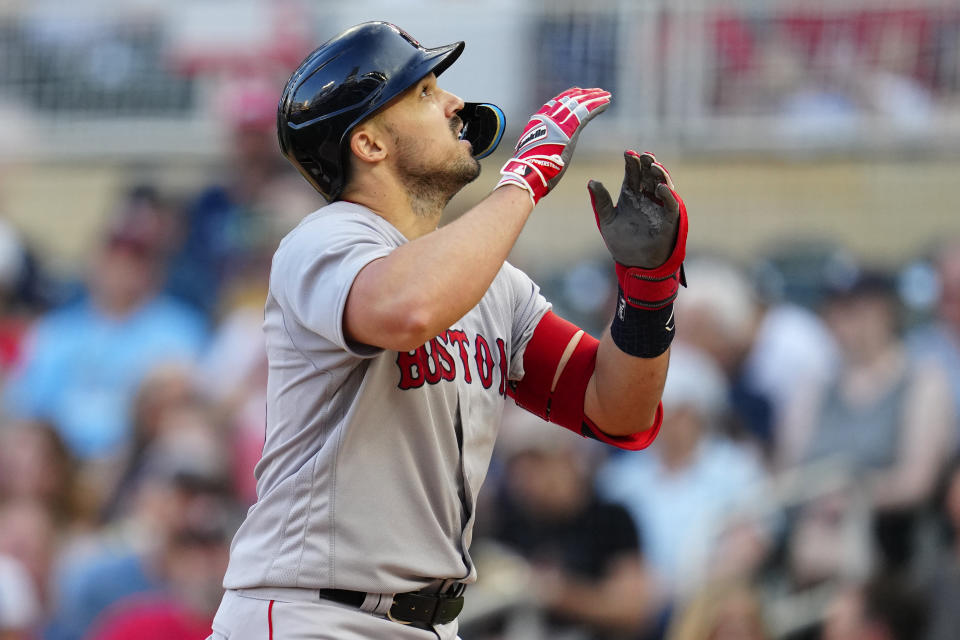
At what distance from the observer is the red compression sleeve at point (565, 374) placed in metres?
3.20

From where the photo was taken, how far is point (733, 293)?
22.5ft

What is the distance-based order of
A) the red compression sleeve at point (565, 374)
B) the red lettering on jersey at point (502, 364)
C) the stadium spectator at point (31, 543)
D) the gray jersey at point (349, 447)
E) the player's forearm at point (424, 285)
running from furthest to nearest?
the stadium spectator at point (31, 543)
the red compression sleeve at point (565, 374)
the red lettering on jersey at point (502, 364)
the gray jersey at point (349, 447)
the player's forearm at point (424, 285)

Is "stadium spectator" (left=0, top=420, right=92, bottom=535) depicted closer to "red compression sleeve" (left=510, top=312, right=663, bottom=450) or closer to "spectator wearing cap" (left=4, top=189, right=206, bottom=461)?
"spectator wearing cap" (left=4, top=189, right=206, bottom=461)

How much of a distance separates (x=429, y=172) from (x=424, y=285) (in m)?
0.49

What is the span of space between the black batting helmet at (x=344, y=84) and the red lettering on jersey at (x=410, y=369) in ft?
1.52

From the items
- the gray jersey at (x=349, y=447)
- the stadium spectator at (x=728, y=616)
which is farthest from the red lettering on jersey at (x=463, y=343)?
the stadium spectator at (x=728, y=616)

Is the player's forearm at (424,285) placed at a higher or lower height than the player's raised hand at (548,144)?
lower

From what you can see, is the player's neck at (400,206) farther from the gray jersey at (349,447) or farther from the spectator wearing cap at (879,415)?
the spectator wearing cap at (879,415)

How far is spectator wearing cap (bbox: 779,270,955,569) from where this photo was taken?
227 inches

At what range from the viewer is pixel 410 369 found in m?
2.77

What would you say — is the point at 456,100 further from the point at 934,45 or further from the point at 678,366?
the point at 934,45

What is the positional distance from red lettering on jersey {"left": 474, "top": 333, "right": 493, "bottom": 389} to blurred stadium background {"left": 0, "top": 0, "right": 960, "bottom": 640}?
2.85m

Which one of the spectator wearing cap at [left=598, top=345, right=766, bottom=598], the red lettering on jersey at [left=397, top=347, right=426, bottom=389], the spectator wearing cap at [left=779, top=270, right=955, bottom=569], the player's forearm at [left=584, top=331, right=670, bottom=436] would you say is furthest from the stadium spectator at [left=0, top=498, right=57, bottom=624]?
the red lettering on jersey at [left=397, top=347, right=426, bottom=389]

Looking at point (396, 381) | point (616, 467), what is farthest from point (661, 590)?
point (396, 381)
